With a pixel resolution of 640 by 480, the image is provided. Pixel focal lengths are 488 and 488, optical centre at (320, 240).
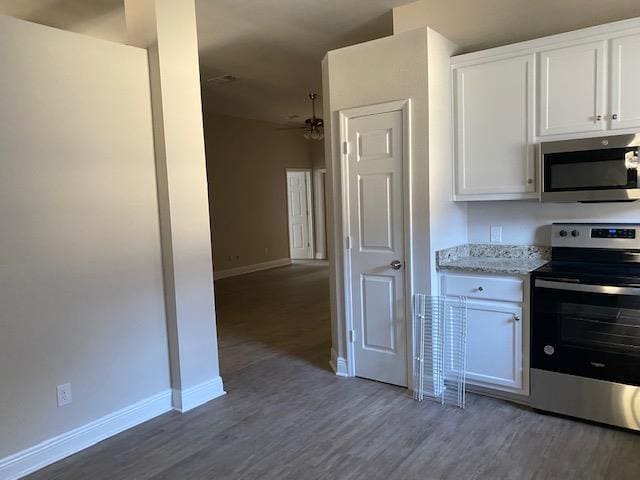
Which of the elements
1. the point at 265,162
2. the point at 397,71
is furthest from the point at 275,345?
the point at 265,162

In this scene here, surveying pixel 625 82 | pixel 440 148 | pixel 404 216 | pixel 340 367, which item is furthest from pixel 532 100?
pixel 340 367

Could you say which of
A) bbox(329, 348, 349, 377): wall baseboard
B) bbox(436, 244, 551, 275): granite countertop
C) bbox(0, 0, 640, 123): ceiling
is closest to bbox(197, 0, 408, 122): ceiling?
bbox(0, 0, 640, 123): ceiling

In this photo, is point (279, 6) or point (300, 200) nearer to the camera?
point (279, 6)

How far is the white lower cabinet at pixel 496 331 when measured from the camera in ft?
10.2

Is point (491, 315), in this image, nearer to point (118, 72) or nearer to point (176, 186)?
point (176, 186)

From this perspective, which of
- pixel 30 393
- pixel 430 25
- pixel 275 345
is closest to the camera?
pixel 30 393

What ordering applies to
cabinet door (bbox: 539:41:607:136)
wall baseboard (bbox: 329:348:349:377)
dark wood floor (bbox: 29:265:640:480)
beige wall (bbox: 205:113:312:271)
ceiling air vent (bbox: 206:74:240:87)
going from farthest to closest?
1. beige wall (bbox: 205:113:312:271)
2. ceiling air vent (bbox: 206:74:240:87)
3. wall baseboard (bbox: 329:348:349:377)
4. cabinet door (bbox: 539:41:607:136)
5. dark wood floor (bbox: 29:265:640:480)

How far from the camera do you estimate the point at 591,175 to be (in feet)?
9.93

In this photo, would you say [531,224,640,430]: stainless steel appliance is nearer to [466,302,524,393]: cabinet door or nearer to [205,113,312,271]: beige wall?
[466,302,524,393]: cabinet door

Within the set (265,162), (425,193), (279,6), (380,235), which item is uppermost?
(279,6)

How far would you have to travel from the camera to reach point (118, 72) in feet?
9.93

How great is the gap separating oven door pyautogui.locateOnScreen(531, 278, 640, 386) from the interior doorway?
817 cm

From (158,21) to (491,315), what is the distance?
9.41 ft

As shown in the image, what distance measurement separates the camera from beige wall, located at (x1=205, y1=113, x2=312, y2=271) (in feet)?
28.1
